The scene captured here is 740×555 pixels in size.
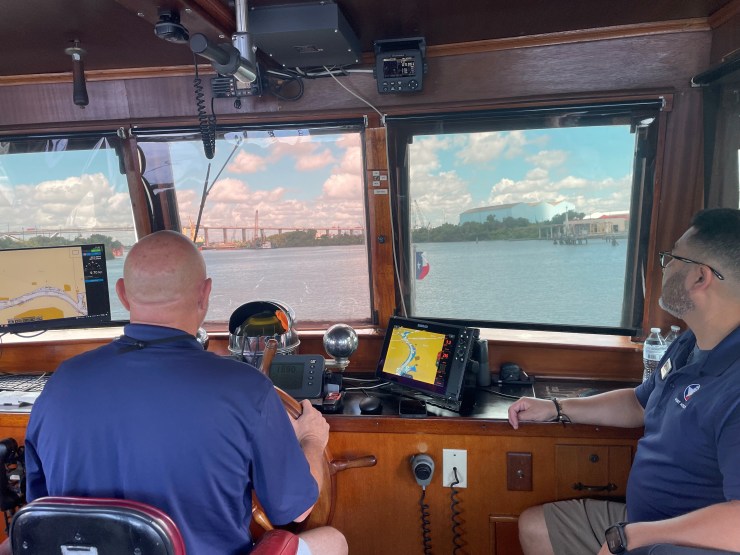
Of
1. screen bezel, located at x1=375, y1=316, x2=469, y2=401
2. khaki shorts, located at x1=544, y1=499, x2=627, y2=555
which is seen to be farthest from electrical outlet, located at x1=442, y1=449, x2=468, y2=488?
khaki shorts, located at x1=544, y1=499, x2=627, y2=555

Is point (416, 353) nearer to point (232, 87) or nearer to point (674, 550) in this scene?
point (674, 550)

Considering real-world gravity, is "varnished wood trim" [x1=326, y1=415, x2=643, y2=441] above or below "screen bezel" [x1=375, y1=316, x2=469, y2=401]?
below

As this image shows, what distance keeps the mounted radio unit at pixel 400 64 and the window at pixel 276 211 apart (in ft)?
1.03

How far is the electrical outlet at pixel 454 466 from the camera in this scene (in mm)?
2043

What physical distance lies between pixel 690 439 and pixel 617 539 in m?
0.33

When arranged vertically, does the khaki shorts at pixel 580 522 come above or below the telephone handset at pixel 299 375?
below

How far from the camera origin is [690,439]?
1381mm

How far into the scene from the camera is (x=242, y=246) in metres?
2.84

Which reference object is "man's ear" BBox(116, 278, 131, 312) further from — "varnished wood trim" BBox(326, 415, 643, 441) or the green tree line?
the green tree line

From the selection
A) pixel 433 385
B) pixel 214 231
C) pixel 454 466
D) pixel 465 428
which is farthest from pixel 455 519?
pixel 214 231

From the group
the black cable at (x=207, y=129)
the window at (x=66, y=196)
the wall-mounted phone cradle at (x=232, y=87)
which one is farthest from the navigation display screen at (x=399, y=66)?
the window at (x=66, y=196)

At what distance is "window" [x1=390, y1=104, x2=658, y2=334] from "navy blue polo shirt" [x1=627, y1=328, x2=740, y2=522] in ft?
2.85

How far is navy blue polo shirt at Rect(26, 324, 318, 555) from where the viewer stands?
1172mm

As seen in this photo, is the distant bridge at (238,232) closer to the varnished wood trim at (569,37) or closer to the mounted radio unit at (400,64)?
the mounted radio unit at (400,64)
